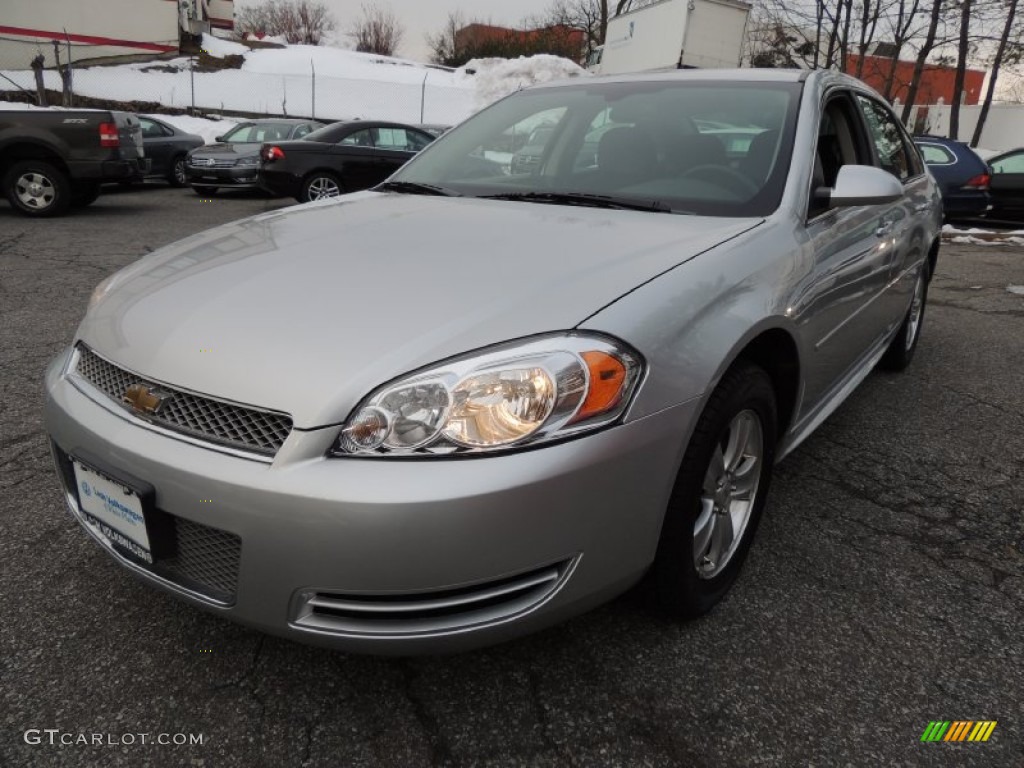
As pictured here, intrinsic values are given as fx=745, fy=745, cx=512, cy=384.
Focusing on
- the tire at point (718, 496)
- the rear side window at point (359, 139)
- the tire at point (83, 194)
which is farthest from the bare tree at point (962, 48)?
the tire at point (718, 496)

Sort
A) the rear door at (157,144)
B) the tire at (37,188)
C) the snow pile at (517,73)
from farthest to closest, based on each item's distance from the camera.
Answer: the snow pile at (517,73)
the rear door at (157,144)
the tire at (37,188)

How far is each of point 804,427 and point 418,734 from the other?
1641mm

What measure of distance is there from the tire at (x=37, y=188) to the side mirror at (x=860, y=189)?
30.2ft

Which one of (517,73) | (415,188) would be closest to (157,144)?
(415,188)

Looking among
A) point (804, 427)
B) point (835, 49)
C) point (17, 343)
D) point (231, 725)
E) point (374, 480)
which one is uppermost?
point (835, 49)

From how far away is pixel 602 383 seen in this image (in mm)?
1516

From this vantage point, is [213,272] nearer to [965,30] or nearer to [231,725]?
[231,725]

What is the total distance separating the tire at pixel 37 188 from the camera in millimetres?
8664

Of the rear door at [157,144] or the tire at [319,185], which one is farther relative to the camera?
the rear door at [157,144]

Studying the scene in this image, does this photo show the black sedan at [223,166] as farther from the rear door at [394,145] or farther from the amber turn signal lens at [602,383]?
the amber turn signal lens at [602,383]

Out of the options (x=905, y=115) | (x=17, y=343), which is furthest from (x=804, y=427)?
→ (x=905, y=115)

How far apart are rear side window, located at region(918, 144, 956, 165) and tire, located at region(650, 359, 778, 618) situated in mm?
11022

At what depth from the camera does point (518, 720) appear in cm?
167

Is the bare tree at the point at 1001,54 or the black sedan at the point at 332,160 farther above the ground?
the bare tree at the point at 1001,54
